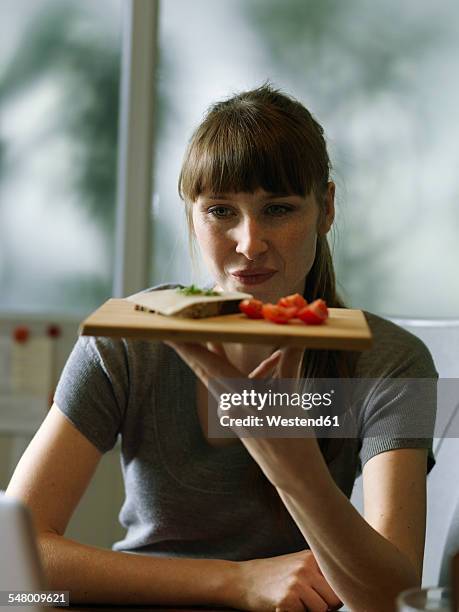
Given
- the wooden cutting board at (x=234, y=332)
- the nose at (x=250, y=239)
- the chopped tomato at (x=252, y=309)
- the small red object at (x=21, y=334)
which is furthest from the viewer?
the small red object at (x=21, y=334)

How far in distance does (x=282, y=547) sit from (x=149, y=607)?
1.03ft

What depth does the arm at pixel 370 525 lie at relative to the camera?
1.10 meters

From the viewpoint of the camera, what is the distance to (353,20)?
2988 millimetres

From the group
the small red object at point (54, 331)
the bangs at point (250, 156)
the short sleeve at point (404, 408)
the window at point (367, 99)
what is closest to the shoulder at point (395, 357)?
the short sleeve at point (404, 408)

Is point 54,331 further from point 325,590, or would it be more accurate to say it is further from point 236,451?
point 325,590

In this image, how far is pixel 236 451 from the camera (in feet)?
4.89

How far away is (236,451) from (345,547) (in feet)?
1.14

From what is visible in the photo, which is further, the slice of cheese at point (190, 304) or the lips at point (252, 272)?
the lips at point (252, 272)

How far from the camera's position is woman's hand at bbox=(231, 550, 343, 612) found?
3.97 ft

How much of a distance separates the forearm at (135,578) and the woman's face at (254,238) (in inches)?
15.5

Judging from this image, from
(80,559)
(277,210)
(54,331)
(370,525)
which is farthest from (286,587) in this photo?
(54,331)

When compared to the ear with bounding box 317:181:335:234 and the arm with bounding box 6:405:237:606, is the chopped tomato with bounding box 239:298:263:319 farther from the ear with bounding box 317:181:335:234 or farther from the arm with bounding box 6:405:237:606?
the ear with bounding box 317:181:335:234

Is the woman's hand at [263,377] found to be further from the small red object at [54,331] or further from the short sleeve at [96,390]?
the small red object at [54,331]

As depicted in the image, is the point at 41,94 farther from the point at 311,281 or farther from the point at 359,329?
the point at 359,329
